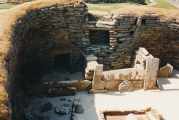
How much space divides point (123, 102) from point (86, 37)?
3462 millimetres

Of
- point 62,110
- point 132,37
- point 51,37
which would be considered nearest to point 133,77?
point 132,37

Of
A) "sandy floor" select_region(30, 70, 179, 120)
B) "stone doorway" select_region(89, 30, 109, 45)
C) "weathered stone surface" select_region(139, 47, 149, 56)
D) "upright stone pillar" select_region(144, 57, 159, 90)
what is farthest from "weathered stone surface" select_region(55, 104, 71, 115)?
"weathered stone surface" select_region(139, 47, 149, 56)

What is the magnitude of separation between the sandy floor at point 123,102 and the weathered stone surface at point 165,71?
981mm

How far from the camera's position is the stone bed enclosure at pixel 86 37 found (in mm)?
11094

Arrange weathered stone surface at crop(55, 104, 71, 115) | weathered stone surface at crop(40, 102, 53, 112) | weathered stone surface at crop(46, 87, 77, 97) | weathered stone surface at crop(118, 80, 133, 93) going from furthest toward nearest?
weathered stone surface at crop(118, 80, 133, 93) < weathered stone surface at crop(46, 87, 77, 97) < weathered stone surface at crop(40, 102, 53, 112) < weathered stone surface at crop(55, 104, 71, 115)

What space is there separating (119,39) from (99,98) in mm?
3103

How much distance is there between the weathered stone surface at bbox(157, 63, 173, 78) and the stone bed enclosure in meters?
1.03

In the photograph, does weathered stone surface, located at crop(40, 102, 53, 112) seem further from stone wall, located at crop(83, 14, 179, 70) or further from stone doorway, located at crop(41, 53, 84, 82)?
stone wall, located at crop(83, 14, 179, 70)

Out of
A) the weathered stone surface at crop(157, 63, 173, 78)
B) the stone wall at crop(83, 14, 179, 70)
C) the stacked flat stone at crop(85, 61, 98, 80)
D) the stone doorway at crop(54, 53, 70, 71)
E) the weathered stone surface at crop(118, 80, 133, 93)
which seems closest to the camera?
the stacked flat stone at crop(85, 61, 98, 80)

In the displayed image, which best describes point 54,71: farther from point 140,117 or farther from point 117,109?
point 140,117

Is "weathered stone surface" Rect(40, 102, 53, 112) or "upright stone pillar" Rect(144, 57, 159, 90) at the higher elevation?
"upright stone pillar" Rect(144, 57, 159, 90)

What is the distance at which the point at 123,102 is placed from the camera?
10180 mm

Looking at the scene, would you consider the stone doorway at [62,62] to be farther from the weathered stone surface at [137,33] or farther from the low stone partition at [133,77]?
the weathered stone surface at [137,33]

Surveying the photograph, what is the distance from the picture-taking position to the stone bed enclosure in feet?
36.4
